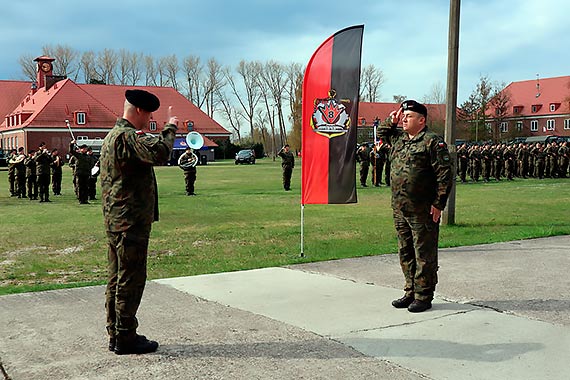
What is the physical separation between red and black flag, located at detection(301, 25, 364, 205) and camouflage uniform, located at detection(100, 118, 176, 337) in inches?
179

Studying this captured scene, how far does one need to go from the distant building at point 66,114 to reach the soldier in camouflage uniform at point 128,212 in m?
59.5

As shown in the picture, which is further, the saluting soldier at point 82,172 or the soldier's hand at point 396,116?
the saluting soldier at point 82,172

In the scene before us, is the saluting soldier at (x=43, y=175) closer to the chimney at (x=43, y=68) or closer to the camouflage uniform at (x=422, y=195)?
the camouflage uniform at (x=422, y=195)

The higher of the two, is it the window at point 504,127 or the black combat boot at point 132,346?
the window at point 504,127

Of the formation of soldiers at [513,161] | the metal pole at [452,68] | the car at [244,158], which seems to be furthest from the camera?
Answer: the car at [244,158]

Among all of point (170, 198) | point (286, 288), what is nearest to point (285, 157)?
point (170, 198)

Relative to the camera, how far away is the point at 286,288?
7.14 meters

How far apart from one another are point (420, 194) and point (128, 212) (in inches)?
111

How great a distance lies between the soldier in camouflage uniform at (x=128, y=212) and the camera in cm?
477

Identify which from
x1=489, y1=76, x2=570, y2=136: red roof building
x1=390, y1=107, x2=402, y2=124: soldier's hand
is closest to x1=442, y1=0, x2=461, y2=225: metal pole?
x1=390, y1=107, x2=402, y2=124: soldier's hand

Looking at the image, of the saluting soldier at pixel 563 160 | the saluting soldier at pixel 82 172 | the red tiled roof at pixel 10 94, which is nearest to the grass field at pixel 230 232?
the saluting soldier at pixel 82 172

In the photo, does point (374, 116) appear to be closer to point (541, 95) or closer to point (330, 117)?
point (541, 95)

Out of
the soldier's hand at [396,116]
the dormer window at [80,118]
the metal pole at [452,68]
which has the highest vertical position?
the dormer window at [80,118]

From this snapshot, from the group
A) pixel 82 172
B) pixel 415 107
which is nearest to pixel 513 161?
pixel 82 172
